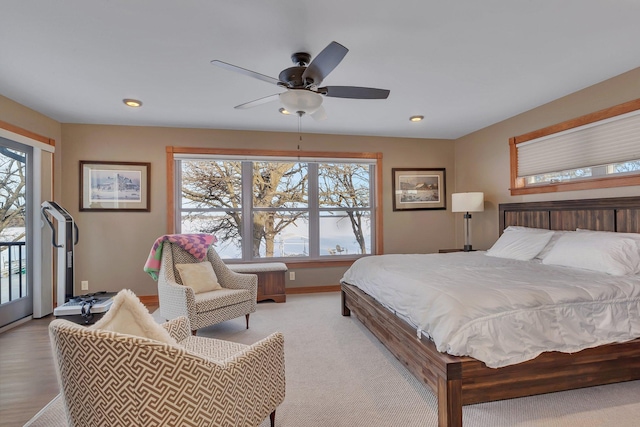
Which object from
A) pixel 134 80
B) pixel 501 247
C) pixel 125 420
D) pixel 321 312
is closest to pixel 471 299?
pixel 125 420

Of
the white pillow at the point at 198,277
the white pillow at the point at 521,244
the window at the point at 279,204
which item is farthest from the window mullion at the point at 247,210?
the white pillow at the point at 521,244

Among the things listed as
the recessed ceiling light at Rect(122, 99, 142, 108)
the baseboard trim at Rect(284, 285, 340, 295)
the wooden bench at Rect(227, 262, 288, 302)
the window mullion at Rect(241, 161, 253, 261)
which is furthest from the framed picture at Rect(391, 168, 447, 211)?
the recessed ceiling light at Rect(122, 99, 142, 108)

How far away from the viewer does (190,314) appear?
283cm

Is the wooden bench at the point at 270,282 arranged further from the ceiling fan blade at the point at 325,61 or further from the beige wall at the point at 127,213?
the ceiling fan blade at the point at 325,61

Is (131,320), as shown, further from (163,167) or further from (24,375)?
(163,167)

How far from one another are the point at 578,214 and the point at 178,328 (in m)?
3.86

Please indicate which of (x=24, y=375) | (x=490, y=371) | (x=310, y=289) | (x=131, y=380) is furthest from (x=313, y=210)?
(x=131, y=380)

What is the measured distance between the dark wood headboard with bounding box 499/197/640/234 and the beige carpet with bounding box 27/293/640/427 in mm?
1424

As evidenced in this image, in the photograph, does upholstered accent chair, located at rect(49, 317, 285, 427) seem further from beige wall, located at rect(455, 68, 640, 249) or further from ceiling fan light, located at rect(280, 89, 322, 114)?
beige wall, located at rect(455, 68, 640, 249)

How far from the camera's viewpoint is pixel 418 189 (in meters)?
5.09

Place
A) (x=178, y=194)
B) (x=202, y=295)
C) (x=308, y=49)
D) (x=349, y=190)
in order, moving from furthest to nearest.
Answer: (x=349, y=190) < (x=178, y=194) < (x=202, y=295) < (x=308, y=49)

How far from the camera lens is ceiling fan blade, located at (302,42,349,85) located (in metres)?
1.76

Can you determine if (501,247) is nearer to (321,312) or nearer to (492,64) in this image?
(492,64)

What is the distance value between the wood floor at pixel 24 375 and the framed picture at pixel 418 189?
4.46 m
